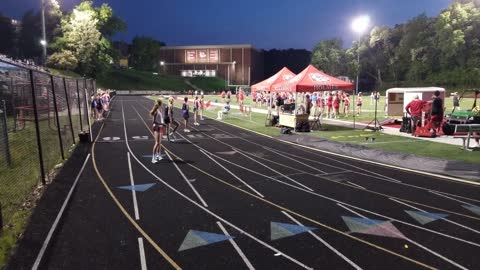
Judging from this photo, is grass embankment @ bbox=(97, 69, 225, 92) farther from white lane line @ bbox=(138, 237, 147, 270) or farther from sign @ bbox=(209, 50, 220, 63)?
white lane line @ bbox=(138, 237, 147, 270)

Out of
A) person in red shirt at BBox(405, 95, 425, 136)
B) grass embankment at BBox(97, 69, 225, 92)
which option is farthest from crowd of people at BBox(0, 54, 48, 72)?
grass embankment at BBox(97, 69, 225, 92)

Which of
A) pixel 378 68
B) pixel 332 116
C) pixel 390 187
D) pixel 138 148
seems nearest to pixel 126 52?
pixel 378 68

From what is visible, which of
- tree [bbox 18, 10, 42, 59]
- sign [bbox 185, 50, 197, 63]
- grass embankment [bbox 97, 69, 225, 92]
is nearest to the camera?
tree [bbox 18, 10, 42, 59]

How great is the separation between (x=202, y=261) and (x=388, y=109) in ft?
82.4

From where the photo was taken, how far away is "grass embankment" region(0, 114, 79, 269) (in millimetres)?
7871

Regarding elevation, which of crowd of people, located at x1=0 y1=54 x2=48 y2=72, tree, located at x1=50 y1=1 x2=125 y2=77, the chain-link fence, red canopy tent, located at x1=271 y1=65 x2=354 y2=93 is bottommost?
the chain-link fence

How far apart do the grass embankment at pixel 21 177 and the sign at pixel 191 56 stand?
11640 centimetres

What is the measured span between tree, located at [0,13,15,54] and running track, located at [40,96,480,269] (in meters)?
89.5

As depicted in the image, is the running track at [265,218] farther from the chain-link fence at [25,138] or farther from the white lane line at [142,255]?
the chain-link fence at [25,138]

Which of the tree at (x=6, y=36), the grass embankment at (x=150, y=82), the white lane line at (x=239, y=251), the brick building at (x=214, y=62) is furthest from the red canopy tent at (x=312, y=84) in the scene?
the brick building at (x=214, y=62)

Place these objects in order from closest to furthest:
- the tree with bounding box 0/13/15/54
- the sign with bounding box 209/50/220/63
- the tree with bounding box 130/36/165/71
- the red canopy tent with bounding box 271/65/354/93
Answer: the red canopy tent with bounding box 271/65/354/93
the tree with bounding box 0/13/15/54
the sign with bounding box 209/50/220/63
the tree with bounding box 130/36/165/71

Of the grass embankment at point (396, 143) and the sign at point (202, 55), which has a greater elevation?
the sign at point (202, 55)

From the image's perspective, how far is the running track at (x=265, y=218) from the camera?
6.68m

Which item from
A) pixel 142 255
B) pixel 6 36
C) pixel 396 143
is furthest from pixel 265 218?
pixel 6 36
